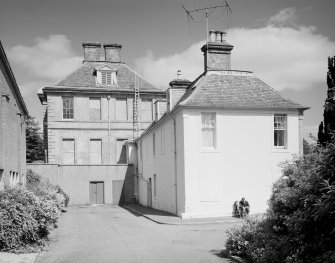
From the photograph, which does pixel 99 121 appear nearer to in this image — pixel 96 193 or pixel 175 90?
pixel 96 193

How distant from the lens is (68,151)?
4238 cm

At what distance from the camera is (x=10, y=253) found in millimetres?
13219

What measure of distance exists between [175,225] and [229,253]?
8.75 m

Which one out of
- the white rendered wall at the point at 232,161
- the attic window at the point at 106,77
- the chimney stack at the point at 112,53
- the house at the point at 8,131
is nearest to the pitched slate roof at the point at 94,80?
the attic window at the point at 106,77

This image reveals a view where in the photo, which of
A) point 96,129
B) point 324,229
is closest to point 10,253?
Answer: point 324,229

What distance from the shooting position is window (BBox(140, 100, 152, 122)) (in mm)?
44719

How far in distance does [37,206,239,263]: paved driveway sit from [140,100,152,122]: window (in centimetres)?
2330

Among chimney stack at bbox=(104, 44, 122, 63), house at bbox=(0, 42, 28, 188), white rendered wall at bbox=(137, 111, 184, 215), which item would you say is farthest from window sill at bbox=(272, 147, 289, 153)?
chimney stack at bbox=(104, 44, 122, 63)

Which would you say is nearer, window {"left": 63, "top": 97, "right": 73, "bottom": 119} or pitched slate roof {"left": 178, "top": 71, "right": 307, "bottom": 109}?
pitched slate roof {"left": 178, "top": 71, "right": 307, "bottom": 109}

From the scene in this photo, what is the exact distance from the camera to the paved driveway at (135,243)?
12.6m

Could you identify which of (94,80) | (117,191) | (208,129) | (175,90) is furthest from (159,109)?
(94,80)

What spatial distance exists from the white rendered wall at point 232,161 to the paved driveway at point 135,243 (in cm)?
325

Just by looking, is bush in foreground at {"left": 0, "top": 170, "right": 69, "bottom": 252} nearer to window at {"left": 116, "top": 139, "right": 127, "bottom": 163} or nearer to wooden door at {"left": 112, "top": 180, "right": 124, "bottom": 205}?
wooden door at {"left": 112, "top": 180, "right": 124, "bottom": 205}

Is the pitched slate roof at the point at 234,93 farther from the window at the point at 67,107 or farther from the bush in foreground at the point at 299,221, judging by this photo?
the window at the point at 67,107
